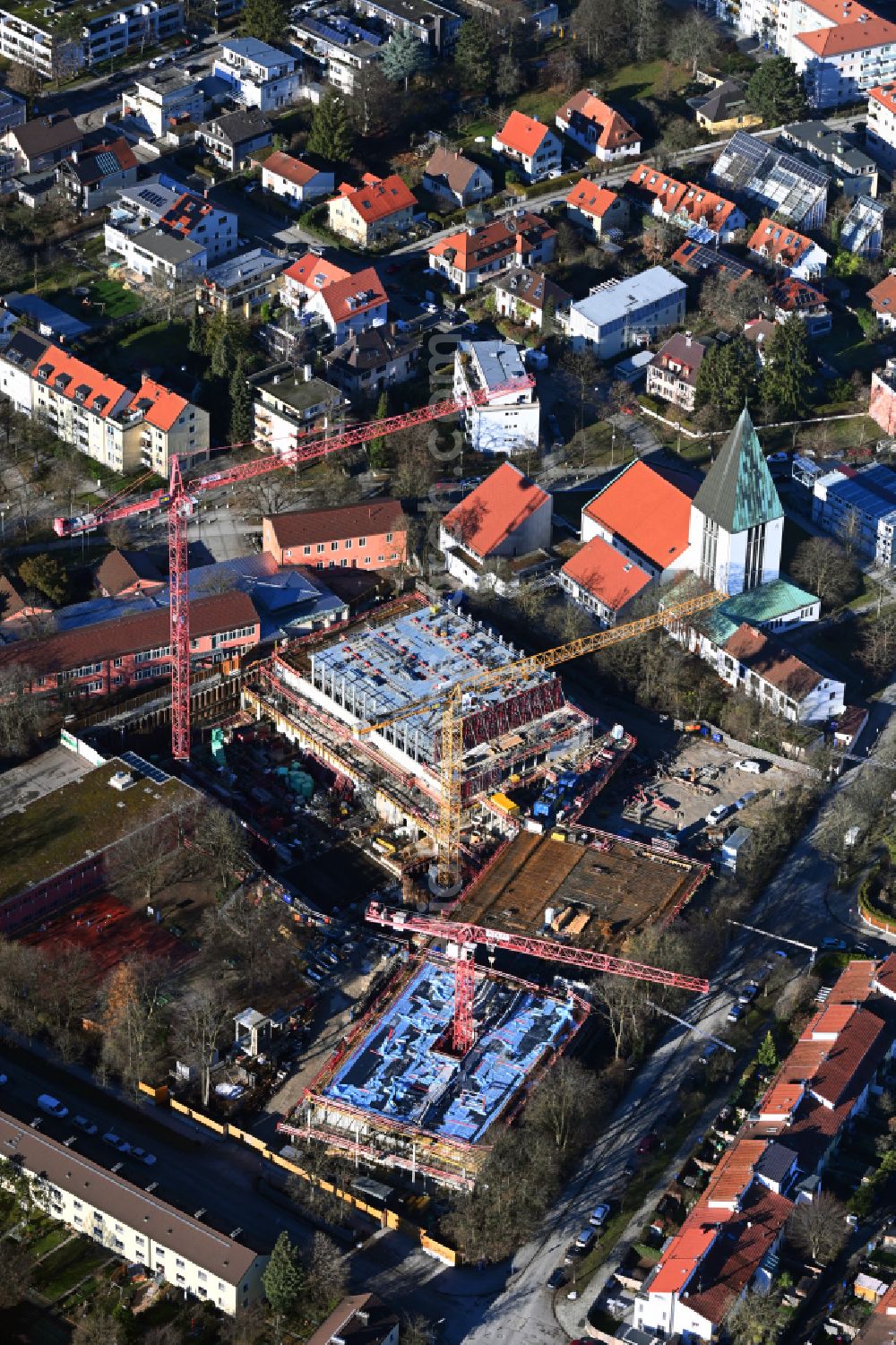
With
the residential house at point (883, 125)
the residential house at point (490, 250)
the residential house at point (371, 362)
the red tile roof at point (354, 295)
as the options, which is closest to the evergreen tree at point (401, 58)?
the residential house at point (490, 250)

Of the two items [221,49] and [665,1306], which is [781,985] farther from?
[221,49]

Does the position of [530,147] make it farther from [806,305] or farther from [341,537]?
[341,537]

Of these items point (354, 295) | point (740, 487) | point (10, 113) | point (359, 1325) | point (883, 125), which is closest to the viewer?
point (359, 1325)

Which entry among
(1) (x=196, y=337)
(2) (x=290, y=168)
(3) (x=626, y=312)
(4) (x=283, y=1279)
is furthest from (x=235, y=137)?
(4) (x=283, y=1279)

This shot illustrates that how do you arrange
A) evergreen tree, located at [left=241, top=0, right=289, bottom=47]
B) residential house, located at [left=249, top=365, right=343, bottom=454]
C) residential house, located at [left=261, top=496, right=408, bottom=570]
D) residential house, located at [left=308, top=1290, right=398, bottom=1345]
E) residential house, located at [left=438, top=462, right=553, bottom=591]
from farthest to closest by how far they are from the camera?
1. evergreen tree, located at [left=241, top=0, right=289, bottom=47]
2. residential house, located at [left=249, top=365, right=343, bottom=454]
3. residential house, located at [left=438, top=462, right=553, bottom=591]
4. residential house, located at [left=261, top=496, right=408, bottom=570]
5. residential house, located at [left=308, top=1290, right=398, bottom=1345]

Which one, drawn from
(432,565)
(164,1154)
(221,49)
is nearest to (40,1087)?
(164,1154)

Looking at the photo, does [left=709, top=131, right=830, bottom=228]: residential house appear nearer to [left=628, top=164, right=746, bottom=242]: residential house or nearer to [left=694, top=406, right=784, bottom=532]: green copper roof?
[left=628, top=164, right=746, bottom=242]: residential house

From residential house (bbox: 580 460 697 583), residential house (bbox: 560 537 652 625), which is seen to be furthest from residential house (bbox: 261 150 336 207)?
residential house (bbox: 560 537 652 625)
